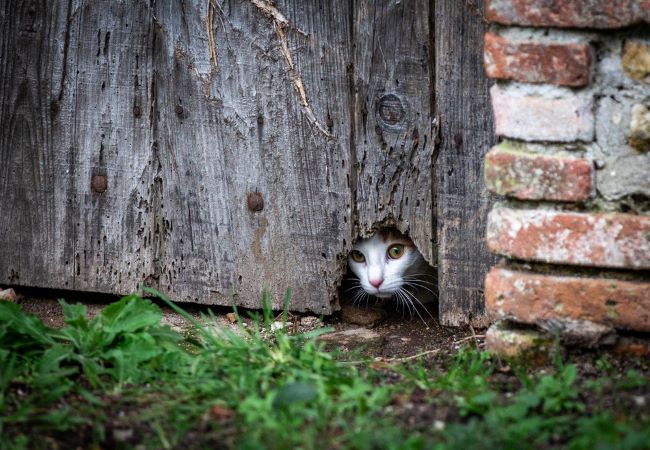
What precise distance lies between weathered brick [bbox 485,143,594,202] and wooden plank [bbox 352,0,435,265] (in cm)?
60

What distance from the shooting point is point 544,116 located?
2.33m

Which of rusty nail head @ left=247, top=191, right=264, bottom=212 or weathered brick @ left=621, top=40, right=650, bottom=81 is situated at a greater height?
weathered brick @ left=621, top=40, right=650, bottom=81

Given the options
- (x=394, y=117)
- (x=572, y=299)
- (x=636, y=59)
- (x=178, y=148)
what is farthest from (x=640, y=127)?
(x=178, y=148)

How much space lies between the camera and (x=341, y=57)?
2949mm

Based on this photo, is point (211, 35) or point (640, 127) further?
point (211, 35)

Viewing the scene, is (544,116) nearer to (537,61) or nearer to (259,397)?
(537,61)

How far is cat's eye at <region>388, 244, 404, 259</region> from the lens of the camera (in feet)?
11.8

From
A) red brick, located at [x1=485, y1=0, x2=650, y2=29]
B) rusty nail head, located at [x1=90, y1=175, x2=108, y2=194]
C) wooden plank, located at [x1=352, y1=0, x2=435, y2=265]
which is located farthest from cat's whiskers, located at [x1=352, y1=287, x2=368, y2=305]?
red brick, located at [x1=485, y1=0, x2=650, y2=29]

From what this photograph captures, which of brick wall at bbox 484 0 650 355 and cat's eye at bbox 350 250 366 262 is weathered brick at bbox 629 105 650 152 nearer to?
brick wall at bbox 484 0 650 355

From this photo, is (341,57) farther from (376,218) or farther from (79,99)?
(79,99)

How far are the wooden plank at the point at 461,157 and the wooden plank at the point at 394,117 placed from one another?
52mm

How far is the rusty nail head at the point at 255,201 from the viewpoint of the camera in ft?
10.5

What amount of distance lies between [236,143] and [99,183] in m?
0.55

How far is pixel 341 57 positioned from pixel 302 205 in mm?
553
